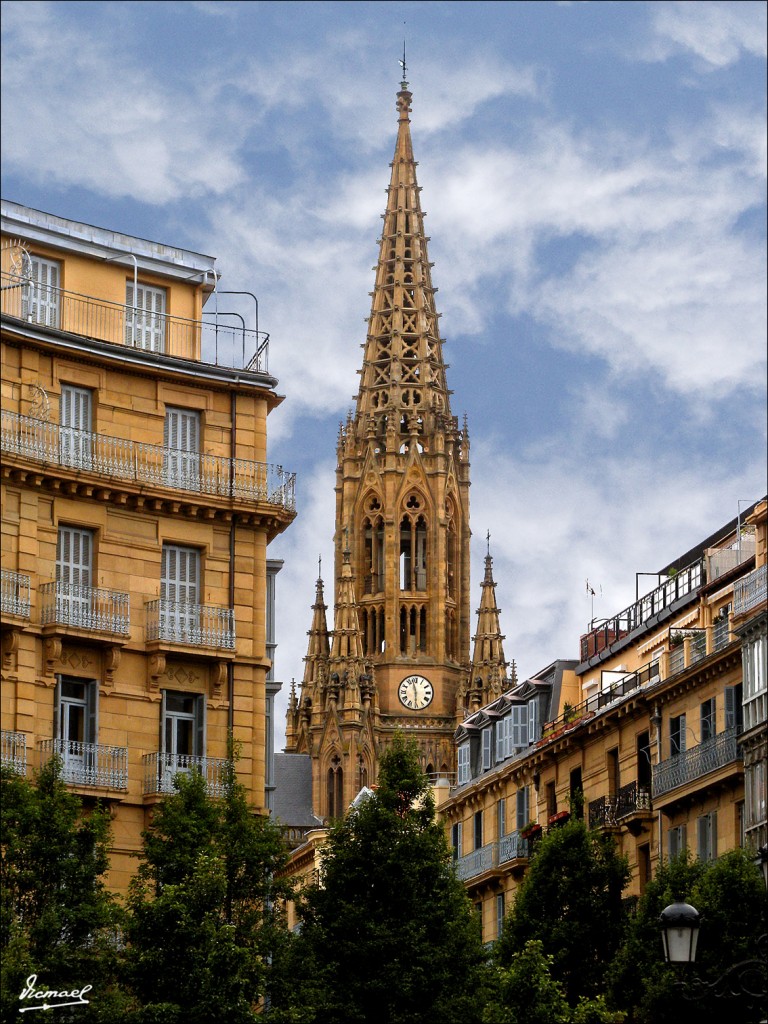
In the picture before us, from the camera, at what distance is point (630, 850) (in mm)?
84875

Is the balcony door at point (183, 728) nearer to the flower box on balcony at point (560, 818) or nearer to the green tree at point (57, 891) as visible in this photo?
the green tree at point (57, 891)

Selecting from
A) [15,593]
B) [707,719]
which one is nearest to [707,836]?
[707,719]

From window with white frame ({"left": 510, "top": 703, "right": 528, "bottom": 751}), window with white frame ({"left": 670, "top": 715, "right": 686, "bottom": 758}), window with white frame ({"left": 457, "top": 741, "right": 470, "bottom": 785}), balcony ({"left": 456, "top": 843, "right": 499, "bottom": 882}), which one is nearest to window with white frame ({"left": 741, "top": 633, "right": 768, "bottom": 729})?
window with white frame ({"left": 670, "top": 715, "right": 686, "bottom": 758})

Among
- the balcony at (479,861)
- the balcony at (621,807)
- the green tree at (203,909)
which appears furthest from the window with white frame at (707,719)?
the green tree at (203,909)

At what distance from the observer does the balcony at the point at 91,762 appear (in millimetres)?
63844

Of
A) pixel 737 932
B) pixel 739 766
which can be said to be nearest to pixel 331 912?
pixel 737 932

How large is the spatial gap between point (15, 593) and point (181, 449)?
22.8 feet

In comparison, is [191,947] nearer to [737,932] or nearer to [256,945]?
[256,945]

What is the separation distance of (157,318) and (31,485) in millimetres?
7491

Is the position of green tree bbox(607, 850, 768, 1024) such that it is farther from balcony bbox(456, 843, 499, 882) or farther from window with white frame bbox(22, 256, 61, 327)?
balcony bbox(456, 843, 499, 882)

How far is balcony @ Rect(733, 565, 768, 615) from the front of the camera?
75.9 m

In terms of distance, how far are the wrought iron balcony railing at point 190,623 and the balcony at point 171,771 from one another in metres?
2.97

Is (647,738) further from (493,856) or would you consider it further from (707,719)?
(493,856)

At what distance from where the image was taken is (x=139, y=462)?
6750cm
